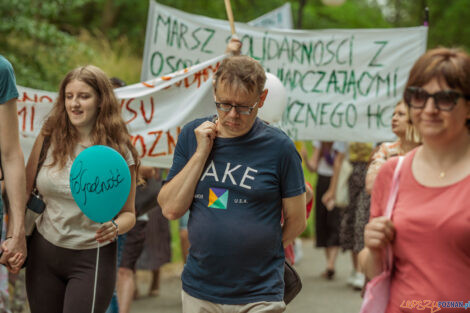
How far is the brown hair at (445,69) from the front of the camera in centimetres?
224

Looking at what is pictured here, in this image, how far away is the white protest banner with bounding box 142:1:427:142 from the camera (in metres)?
6.33

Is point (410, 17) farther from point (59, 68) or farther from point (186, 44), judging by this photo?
point (186, 44)

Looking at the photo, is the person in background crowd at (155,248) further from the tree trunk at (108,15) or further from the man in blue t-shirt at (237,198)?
the tree trunk at (108,15)

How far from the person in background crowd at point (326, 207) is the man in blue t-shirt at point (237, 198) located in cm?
514

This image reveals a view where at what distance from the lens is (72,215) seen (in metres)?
3.63

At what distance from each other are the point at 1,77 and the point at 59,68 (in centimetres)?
610

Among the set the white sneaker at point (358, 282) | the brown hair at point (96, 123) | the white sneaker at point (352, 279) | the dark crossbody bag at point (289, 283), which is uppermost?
the brown hair at point (96, 123)

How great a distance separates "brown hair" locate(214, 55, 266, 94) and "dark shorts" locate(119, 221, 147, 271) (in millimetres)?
2955

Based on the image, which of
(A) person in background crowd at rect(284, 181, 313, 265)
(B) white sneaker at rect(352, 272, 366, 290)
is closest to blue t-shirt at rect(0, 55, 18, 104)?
(A) person in background crowd at rect(284, 181, 313, 265)

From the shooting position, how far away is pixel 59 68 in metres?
9.24

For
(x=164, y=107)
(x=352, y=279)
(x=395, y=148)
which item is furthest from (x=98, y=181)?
(x=352, y=279)

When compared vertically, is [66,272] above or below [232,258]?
below

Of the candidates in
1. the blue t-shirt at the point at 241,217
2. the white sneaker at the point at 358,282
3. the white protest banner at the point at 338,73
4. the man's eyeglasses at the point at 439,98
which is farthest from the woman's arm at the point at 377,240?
the white sneaker at the point at 358,282

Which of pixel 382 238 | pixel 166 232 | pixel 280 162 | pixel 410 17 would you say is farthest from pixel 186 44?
pixel 410 17
